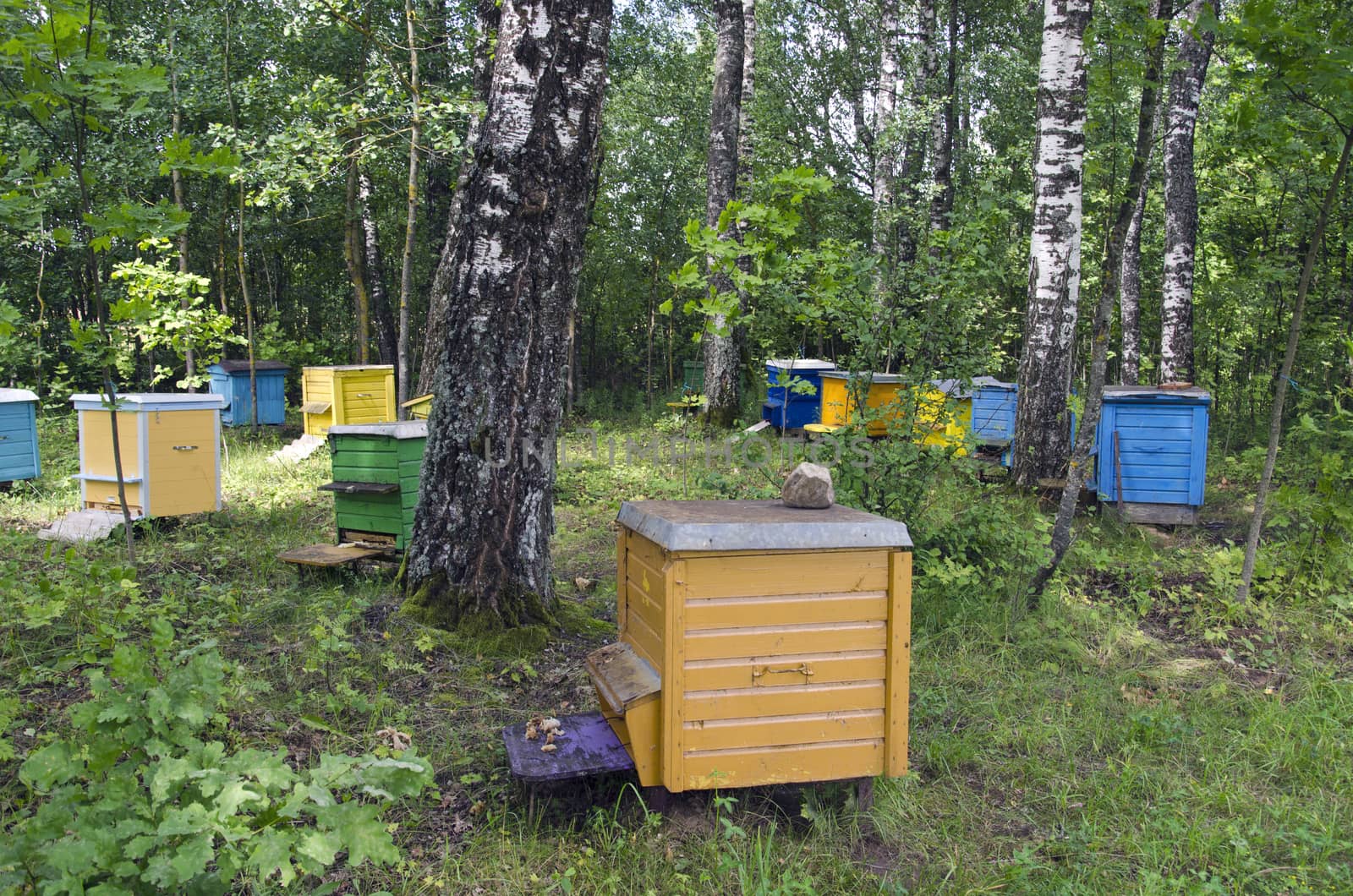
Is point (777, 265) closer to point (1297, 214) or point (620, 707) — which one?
point (620, 707)

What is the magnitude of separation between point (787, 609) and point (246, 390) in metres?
13.1

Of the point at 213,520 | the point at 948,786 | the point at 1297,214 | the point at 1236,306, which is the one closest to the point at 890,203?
the point at 1297,214

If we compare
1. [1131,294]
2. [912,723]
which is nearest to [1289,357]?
[912,723]

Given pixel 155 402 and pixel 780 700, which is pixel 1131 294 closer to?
pixel 780 700

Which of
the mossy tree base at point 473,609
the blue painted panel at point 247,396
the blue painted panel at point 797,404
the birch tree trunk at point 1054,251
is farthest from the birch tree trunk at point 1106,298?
the blue painted panel at point 247,396

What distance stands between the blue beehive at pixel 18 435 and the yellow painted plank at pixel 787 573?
7536 millimetres

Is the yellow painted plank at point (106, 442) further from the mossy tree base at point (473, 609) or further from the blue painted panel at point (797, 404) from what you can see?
the blue painted panel at point (797, 404)

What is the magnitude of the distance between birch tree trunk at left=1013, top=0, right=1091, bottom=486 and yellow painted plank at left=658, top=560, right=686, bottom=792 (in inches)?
219

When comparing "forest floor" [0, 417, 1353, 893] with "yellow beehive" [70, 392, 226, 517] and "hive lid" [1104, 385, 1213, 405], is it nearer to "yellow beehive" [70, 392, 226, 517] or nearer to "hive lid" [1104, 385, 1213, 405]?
"yellow beehive" [70, 392, 226, 517]

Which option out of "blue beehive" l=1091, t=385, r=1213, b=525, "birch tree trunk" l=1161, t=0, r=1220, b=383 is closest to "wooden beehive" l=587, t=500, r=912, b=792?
"blue beehive" l=1091, t=385, r=1213, b=525

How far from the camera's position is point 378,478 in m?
5.39

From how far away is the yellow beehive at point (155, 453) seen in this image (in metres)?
6.04

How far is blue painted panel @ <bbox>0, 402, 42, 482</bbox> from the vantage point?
7797 mm

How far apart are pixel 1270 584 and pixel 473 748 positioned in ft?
16.0
